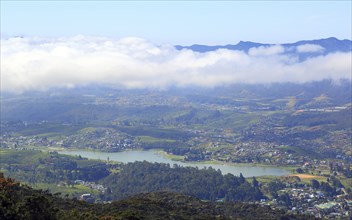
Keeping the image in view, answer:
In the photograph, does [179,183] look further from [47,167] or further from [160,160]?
[160,160]

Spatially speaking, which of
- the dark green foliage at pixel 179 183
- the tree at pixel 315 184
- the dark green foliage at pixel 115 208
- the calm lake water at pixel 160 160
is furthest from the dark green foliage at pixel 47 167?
the dark green foliage at pixel 115 208

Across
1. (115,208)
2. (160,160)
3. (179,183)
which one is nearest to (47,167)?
(160,160)

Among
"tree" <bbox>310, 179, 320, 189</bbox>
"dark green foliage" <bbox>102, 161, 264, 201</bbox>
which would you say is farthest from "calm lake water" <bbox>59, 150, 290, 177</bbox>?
"dark green foliage" <bbox>102, 161, 264, 201</bbox>

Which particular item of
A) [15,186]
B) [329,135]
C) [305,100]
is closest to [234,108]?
[305,100]

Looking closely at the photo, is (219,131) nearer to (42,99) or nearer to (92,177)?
(92,177)

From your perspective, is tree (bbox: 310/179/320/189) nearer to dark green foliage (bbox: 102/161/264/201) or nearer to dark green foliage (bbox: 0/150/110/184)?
dark green foliage (bbox: 102/161/264/201)

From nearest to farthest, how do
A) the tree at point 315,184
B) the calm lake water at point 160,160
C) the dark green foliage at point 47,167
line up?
the tree at point 315,184 → the dark green foliage at point 47,167 → the calm lake water at point 160,160

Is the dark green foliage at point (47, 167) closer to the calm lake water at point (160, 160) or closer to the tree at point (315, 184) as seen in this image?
the calm lake water at point (160, 160)
